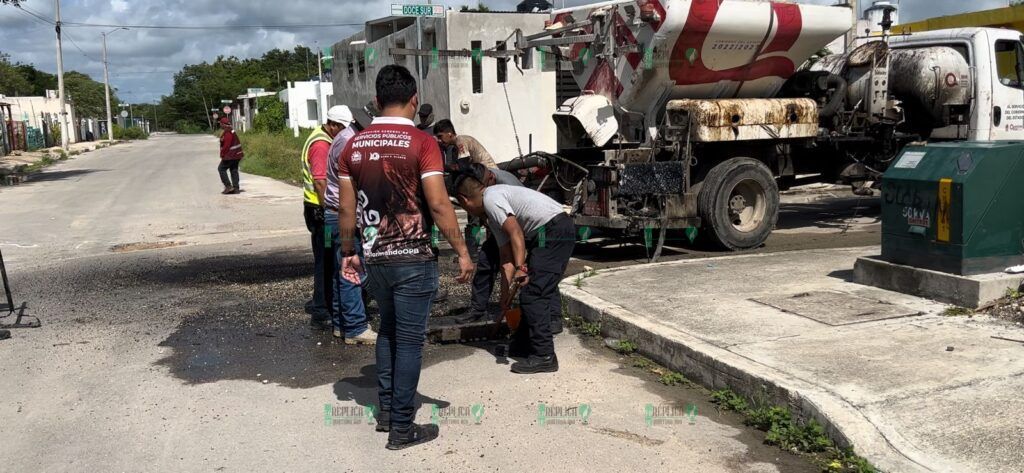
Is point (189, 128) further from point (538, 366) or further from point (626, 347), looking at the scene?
point (538, 366)

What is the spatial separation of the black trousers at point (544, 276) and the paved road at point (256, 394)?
270 millimetres

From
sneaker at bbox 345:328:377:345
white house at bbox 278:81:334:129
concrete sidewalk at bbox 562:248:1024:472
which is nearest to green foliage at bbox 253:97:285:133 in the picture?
white house at bbox 278:81:334:129

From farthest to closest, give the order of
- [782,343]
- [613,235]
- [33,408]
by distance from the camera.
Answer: [613,235] < [782,343] < [33,408]

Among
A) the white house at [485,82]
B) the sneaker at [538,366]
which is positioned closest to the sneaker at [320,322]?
the sneaker at [538,366]

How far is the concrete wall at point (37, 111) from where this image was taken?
4709 centimetres

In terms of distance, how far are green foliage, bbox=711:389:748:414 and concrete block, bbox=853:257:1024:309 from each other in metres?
2.28

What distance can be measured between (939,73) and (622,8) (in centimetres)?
477

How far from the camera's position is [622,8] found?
886 centimetres

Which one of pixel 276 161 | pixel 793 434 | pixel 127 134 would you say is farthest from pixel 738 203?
pixel 127 134

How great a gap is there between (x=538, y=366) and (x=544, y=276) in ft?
1.88

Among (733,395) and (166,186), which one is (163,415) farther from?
(166,186)

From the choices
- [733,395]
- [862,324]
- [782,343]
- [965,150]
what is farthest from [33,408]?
[965,150]

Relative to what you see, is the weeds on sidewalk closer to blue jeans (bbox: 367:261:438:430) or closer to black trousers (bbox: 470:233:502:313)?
blue jeans (bbox: 367:261:438:430)

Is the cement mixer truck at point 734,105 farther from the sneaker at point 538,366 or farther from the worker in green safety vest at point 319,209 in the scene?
the sneaker at point 538,366
